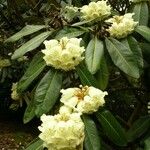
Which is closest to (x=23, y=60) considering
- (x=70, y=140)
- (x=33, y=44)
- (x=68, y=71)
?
(x=33, y=44)

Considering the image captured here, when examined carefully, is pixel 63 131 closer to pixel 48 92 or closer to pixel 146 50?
pixel 48 92

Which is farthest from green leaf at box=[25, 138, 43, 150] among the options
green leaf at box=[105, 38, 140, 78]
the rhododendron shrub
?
green leaf at box=[105, 38, 140, 78]

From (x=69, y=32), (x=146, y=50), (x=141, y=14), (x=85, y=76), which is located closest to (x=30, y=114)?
(x=85, y=76)

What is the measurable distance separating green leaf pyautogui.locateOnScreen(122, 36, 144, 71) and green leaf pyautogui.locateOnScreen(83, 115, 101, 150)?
16.1 inches

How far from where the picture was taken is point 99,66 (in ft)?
6.23

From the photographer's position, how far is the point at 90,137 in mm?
1692

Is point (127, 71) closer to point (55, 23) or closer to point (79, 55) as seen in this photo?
point (79, 55)

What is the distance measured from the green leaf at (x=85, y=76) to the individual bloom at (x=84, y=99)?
0.46 feet

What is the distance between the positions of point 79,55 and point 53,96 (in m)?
0.20

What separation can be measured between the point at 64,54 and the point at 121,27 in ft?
1.24

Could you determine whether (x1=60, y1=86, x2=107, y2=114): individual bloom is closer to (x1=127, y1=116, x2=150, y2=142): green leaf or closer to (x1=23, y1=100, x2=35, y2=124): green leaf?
(x1=23, y1=100, x2=35, y2=124): green leaf

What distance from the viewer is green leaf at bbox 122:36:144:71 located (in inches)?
78.6


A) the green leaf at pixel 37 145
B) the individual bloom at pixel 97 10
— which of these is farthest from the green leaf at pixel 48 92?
the individual bloom at pixel 97 10

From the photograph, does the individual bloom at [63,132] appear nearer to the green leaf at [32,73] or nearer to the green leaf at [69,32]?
the green leaf at [32,73]
